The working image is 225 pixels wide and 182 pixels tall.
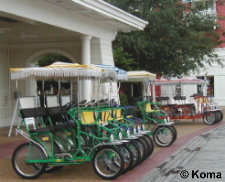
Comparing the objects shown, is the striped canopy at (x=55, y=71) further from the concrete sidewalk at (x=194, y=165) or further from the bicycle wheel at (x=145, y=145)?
the concrete sidewalk at (x=194, y=165)

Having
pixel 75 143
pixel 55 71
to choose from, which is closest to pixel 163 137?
pixel 75 143

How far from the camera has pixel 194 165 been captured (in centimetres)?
985

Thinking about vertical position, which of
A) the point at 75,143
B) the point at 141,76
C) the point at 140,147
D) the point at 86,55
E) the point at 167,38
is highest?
the point at 167,38

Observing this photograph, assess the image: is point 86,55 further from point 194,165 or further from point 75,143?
point 75,143

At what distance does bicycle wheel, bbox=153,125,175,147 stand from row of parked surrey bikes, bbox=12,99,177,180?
3.10 metres

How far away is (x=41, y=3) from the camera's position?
1244 cm

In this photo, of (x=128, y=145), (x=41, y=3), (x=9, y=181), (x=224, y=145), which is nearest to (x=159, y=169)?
(x=128, y=145)

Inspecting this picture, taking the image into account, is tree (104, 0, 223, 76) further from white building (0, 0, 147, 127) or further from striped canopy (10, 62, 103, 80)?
striped canopy (10, 62, 103, 80)

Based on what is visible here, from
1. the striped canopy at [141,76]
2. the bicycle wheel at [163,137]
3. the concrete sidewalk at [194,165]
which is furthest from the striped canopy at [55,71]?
the striped canopy at [141,76]

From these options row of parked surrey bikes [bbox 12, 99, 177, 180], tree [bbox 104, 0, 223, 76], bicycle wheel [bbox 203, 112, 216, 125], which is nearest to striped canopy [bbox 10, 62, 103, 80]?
row of parked surrey bikes [bbox 12, 99, 177, 180]

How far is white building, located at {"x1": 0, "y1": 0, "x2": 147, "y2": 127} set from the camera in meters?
12.5

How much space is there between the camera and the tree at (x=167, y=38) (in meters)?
21.5

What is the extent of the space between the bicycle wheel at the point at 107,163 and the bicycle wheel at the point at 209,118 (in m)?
12.5

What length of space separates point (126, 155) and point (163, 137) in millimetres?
4319
